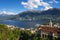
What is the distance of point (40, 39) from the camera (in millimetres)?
30625

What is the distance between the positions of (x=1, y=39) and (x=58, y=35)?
9.48m

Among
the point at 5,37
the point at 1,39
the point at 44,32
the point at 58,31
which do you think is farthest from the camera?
the point at 44,32

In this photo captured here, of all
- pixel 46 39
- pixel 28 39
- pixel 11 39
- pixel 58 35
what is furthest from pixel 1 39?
pixel 58 35

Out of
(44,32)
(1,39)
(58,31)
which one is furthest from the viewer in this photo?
(44,32)

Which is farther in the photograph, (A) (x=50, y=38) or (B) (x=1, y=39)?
(A) (x=50, y=38)

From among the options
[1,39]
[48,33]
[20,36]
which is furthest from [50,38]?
[1,39]

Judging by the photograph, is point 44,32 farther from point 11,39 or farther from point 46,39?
point 11,39

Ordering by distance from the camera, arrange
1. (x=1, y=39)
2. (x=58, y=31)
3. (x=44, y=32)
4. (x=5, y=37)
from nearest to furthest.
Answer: (x=1, y=39) → (x=5, y=37) → (x=58, y=31) → (x=44, y=32)

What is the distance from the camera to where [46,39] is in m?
31.5

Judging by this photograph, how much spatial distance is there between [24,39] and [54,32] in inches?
207

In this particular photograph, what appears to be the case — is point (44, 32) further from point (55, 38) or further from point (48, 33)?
point (55, 38)

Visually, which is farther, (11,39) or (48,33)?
(48,33)

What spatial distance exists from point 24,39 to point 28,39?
1.19 metres

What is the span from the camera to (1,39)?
29172 mm
